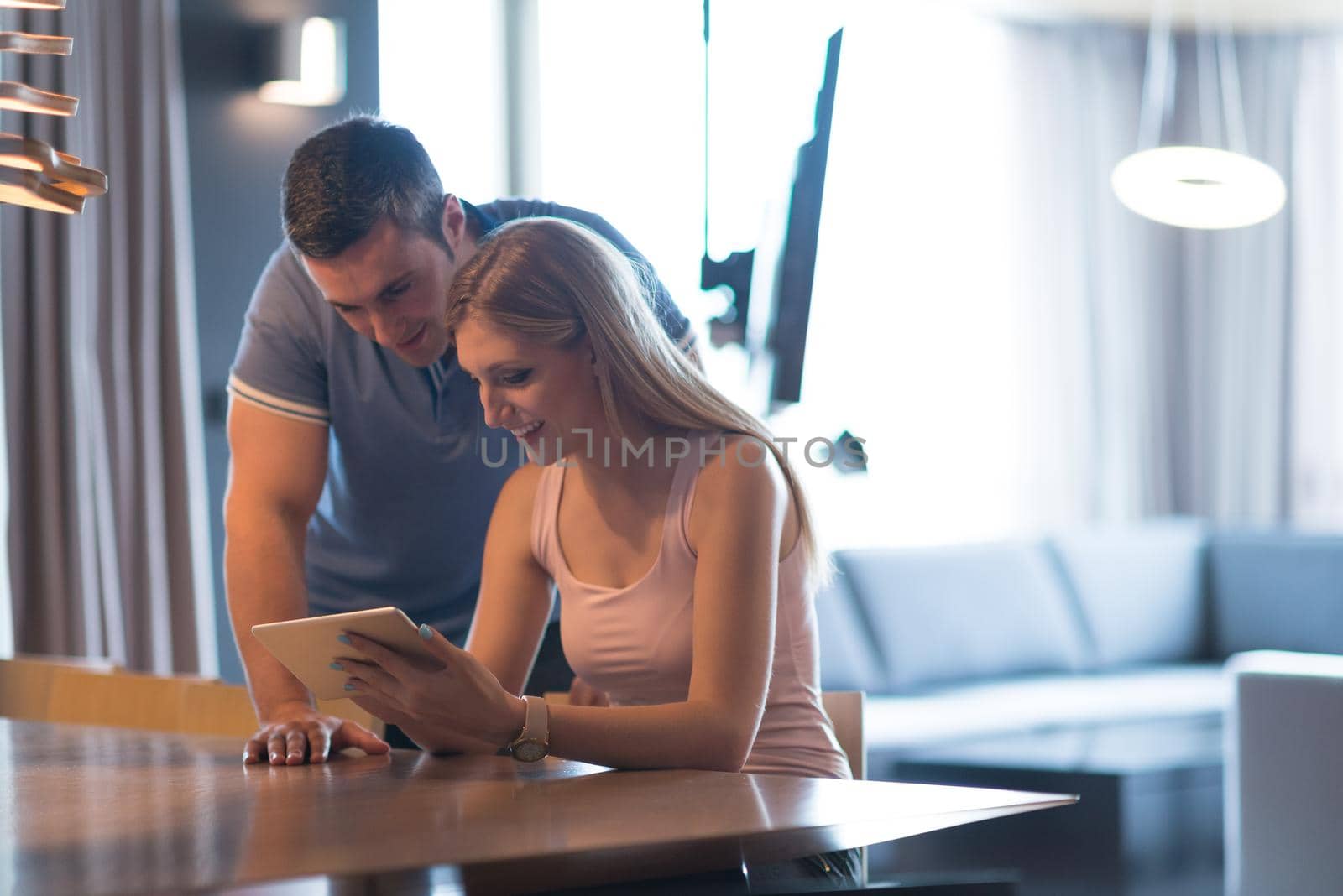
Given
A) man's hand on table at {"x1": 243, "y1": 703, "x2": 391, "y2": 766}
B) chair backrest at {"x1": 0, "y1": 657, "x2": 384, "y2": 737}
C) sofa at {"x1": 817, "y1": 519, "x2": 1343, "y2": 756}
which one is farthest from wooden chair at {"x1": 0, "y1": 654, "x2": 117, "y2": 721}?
sofa at {"x1": 817, "y1": 519, "x2": 1343, "y2": 756}

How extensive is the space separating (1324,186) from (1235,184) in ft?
6.96

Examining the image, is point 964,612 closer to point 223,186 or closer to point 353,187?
point 223,186

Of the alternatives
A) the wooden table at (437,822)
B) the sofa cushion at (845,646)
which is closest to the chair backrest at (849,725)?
the wooden table at (437,822)

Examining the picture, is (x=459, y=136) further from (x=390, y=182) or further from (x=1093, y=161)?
(x=390, y=182)

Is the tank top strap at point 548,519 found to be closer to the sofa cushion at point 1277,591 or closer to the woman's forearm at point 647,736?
the woman's forearm at point 647,736

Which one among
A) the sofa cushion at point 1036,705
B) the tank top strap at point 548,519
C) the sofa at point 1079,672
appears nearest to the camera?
the tank top strap at point 548,519

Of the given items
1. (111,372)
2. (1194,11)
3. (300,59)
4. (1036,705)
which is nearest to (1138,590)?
(1036,705)

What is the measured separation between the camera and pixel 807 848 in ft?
3.74

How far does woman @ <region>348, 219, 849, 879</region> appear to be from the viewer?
157cm

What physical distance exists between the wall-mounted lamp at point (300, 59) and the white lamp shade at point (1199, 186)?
88.8 inches

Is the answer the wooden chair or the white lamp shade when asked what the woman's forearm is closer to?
the wooden chair

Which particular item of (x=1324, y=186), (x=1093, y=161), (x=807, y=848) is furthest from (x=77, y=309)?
(x=1324, y=186)

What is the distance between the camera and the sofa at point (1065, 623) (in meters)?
4.25

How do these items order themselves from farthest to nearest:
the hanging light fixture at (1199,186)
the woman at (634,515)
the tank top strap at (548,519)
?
the hanging light fixture at (1199,186) < the tank top strap at (548,519) < the woman at (634,515)
